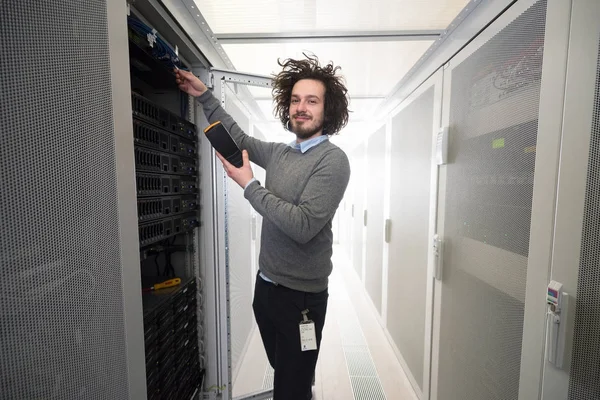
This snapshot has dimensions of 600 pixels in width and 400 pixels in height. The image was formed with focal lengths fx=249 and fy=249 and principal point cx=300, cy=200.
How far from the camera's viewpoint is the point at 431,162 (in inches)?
60.5

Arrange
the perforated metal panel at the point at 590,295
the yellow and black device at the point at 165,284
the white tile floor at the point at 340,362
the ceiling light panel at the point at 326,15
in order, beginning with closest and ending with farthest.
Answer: the perforated metal panel at the point at 590,295 → the ceiling light panel at the point at 326,15 → the yellow and black device at the point at 165,284 → the white tile floor at the point at 340,362

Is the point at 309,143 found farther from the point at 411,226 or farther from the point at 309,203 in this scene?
the point at 411,226

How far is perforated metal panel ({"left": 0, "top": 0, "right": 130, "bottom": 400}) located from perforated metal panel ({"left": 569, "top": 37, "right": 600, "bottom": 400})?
120cm

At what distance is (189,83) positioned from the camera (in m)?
1.18

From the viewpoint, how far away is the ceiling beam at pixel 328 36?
4.19ft

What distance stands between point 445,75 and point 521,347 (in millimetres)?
Result: 1293

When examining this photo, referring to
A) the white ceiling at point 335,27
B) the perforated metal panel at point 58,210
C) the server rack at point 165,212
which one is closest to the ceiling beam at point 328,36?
the white ceiling at point 335,27

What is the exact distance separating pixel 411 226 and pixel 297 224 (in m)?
1.26

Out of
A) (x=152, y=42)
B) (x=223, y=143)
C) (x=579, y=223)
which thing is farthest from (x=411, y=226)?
(x=152, y=42)

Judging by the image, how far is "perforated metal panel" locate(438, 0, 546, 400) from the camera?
0.88 metres

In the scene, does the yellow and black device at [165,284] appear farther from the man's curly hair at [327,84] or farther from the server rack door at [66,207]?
the man's curly hair at [327,84]

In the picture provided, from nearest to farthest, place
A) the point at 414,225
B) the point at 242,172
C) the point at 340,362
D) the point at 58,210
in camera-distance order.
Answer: the point at 58,210, the point at 242,172, the point at 414,225, the point at 340,362

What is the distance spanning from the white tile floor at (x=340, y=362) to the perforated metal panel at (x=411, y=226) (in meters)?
0.16

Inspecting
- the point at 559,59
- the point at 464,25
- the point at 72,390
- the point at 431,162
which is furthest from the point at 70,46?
the point at 431,162
